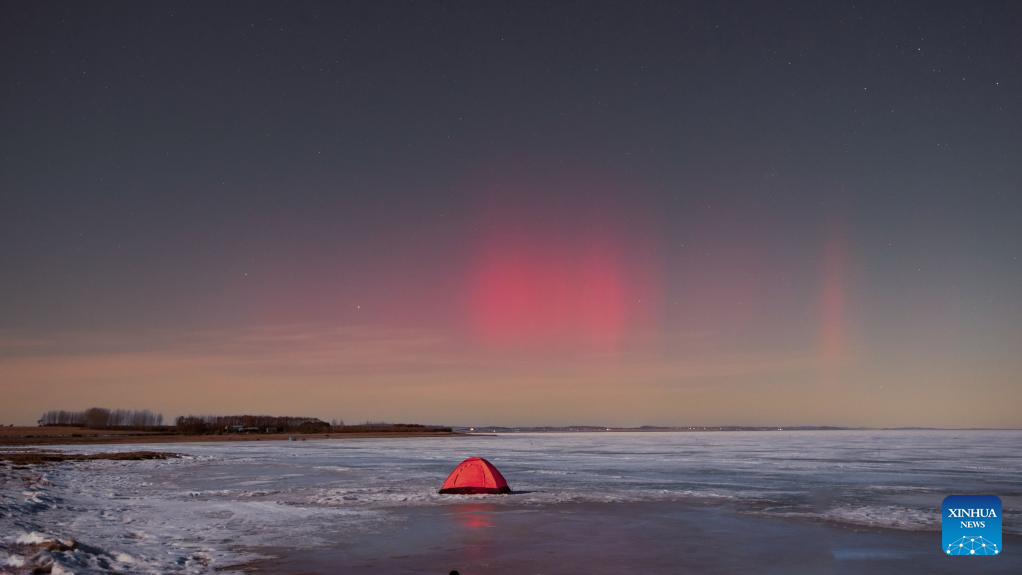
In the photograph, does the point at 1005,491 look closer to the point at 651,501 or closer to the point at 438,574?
the point at 651,501

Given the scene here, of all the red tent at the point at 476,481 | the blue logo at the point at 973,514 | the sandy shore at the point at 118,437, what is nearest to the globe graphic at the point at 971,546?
the blue logo at the point at 973,514

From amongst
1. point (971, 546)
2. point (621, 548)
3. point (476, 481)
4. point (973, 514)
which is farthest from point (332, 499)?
point (973, 514)

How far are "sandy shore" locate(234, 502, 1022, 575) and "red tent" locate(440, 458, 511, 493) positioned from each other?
4495 millimetres

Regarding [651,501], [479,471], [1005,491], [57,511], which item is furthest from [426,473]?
[1005,491]

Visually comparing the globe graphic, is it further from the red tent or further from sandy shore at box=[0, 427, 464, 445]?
sandy shore at box=[0, 427, 464, 445]

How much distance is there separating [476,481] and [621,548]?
9.80m

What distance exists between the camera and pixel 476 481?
22703 millimetres

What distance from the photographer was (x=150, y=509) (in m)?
19.0

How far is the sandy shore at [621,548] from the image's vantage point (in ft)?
38.3

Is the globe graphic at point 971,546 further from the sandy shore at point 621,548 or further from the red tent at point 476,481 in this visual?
the red tent at point 476,481

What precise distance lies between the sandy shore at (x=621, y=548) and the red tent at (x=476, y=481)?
4.50 metres

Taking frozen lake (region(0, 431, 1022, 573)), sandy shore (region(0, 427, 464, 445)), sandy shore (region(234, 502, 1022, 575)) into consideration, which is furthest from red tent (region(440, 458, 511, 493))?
sandy shore (region(0, 427, 464, 445))

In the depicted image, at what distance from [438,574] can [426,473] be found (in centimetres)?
2232

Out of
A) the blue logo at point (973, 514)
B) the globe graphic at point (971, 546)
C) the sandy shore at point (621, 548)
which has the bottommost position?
the sandy shore at point (621, 548)
